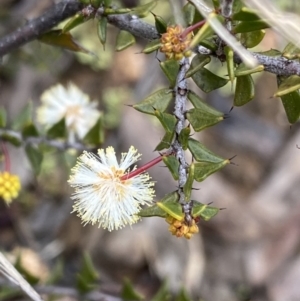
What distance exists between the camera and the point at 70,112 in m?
2.05

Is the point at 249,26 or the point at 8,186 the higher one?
the point at 249,26

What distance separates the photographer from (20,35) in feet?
4.40

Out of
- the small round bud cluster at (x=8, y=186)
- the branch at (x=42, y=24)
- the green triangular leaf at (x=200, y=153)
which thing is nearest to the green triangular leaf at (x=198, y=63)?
the green triangular leaf at (x=200, y=153)

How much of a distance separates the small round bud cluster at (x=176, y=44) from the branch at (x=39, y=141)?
0.90 metres

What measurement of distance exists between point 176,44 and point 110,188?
36 centimetres

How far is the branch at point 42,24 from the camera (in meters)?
1.22

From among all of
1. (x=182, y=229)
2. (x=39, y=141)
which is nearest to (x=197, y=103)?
(x=182, y=229)

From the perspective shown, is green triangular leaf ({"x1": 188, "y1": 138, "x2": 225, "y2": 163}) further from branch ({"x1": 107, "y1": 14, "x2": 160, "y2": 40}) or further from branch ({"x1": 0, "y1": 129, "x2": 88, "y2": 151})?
branch ({"x1": 0, "y1": 129, "x2": 88, "y2": 151})

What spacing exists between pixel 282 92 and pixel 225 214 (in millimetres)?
2036

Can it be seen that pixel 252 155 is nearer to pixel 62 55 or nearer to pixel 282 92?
pixel 62 55

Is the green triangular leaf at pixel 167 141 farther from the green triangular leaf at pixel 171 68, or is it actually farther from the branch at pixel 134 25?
the branch at pixel 134 25

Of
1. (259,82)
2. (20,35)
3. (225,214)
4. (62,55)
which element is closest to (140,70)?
Answer: (62,55)

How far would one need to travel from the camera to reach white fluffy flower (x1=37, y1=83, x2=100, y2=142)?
2.01 m

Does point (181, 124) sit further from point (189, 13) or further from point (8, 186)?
point (8, 186)
